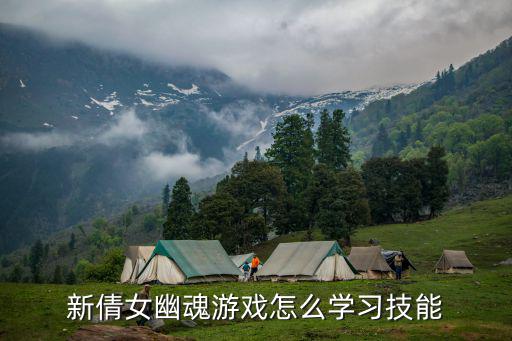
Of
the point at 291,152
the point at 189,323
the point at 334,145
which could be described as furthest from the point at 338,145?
the point at 189,323

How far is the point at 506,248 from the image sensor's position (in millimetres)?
67312

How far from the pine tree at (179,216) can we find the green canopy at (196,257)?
32.2 meters

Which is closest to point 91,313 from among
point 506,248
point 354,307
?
point 354,307

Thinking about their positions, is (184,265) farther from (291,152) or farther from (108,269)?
(291,152)

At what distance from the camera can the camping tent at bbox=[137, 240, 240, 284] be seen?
50.0m

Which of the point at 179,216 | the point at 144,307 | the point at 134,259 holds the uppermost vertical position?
the point at 179,216

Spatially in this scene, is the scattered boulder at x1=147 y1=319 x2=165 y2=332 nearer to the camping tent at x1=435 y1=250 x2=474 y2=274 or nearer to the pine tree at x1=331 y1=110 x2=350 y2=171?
the camping tent at x1=435 y1=250 x2=474 y2=274

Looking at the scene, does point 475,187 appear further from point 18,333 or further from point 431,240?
point 18,333

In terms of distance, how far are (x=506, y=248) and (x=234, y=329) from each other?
53.2m

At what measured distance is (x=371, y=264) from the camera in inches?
2144

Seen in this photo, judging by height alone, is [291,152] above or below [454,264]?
above

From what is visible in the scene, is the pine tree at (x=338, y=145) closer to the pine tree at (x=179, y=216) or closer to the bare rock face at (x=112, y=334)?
the pine tree at (x=179, y=216)

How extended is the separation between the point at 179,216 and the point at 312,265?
4231cm

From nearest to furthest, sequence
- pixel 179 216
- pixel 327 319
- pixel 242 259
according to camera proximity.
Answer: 1. pixel 327 319
2. pixel 242 259
3. pixel 179 216
